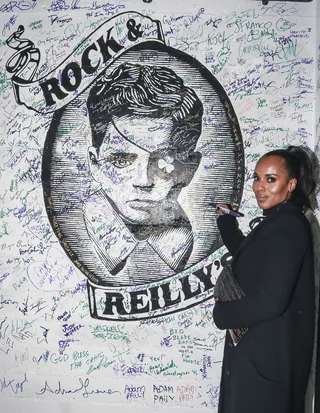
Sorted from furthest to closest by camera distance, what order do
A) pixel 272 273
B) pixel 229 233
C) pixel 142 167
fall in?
pixel 142 167 < pixel 229 233 < pixel 272 273

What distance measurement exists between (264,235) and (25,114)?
1.33m

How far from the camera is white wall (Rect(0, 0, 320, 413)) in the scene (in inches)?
87.1

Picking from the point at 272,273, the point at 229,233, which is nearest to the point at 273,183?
the point at 272,273

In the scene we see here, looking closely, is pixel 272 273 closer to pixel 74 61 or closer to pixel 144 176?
pixel 144 176

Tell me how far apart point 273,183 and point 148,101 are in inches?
33.4

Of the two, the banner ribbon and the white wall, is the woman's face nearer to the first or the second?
the white wall

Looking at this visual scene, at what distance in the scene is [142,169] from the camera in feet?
7.38

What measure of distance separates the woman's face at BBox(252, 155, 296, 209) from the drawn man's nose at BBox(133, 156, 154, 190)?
68cm

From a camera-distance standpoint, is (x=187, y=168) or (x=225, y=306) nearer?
(x=225, y=306)

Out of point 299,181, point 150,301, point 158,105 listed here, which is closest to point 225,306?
point 299,181

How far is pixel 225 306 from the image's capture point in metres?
1.57

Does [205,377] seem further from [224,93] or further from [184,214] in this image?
[224,93]

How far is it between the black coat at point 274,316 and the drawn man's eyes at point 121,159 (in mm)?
828

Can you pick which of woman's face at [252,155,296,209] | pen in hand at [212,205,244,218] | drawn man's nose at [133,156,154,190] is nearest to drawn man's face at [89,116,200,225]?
drawn man's nose at [133,156,154,190]
